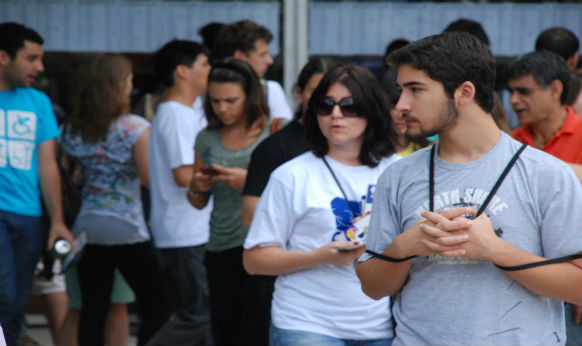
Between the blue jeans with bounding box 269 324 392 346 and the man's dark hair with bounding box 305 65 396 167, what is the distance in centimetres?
77

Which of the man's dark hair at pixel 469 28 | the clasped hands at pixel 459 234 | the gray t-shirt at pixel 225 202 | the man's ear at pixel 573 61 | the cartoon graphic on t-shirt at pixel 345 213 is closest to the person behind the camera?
the clasped hands at pixel 459 234

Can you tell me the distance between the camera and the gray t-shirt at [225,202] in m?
4.48

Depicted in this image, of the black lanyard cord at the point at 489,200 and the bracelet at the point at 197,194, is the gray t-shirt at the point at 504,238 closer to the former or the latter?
the black lanyard cord at the point at 489,200

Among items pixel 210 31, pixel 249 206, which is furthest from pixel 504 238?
pixel 210 31

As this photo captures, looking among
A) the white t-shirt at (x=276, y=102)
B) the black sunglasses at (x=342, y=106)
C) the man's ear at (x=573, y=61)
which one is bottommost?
the white t-shirt at (x=276, y=102)

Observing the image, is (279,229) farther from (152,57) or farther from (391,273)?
(152,57)

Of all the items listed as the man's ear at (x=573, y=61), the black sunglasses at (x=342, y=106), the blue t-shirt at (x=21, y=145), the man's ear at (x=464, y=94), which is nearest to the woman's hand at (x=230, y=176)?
the black sunglasses at (x=342, y=106)

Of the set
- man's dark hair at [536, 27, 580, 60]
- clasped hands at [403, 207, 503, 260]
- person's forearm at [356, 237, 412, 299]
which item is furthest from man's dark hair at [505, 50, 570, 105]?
clasped hands at [403, 207, 503, 260]

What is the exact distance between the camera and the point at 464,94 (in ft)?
8.20

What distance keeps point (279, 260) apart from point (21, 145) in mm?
2332

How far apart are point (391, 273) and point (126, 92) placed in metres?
3.08

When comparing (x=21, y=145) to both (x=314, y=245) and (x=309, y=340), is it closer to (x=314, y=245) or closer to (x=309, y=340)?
(x=314, y=245)

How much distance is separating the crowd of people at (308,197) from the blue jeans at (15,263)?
13 mm

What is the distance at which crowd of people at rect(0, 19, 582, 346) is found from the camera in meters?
2.41
